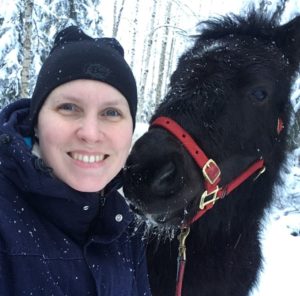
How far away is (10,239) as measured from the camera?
1.38 metres

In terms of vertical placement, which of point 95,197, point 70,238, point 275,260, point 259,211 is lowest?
point 275,260

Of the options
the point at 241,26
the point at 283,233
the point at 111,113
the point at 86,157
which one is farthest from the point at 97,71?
the point at 283,233

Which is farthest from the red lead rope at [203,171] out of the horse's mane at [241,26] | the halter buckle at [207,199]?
the horse's mane at [241,26]

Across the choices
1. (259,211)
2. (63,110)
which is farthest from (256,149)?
(63,110)

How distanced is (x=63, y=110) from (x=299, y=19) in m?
2.07

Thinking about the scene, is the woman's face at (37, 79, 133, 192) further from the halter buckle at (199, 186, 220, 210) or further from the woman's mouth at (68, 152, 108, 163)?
the halter buckle at (199, 186, 220, 210)

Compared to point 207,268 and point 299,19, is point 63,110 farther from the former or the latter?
point 299,19

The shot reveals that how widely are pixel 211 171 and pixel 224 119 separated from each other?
1.17ft

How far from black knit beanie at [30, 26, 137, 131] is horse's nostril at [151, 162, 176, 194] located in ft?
1.14

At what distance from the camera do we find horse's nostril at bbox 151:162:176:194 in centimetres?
207

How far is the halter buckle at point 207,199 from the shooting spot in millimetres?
2324

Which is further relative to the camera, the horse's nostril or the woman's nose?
the horse's nostril

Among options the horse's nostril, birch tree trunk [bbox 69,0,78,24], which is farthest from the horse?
birch tree trunk [bbox 69,0,78,24]

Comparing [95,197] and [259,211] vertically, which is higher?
[95,197]
